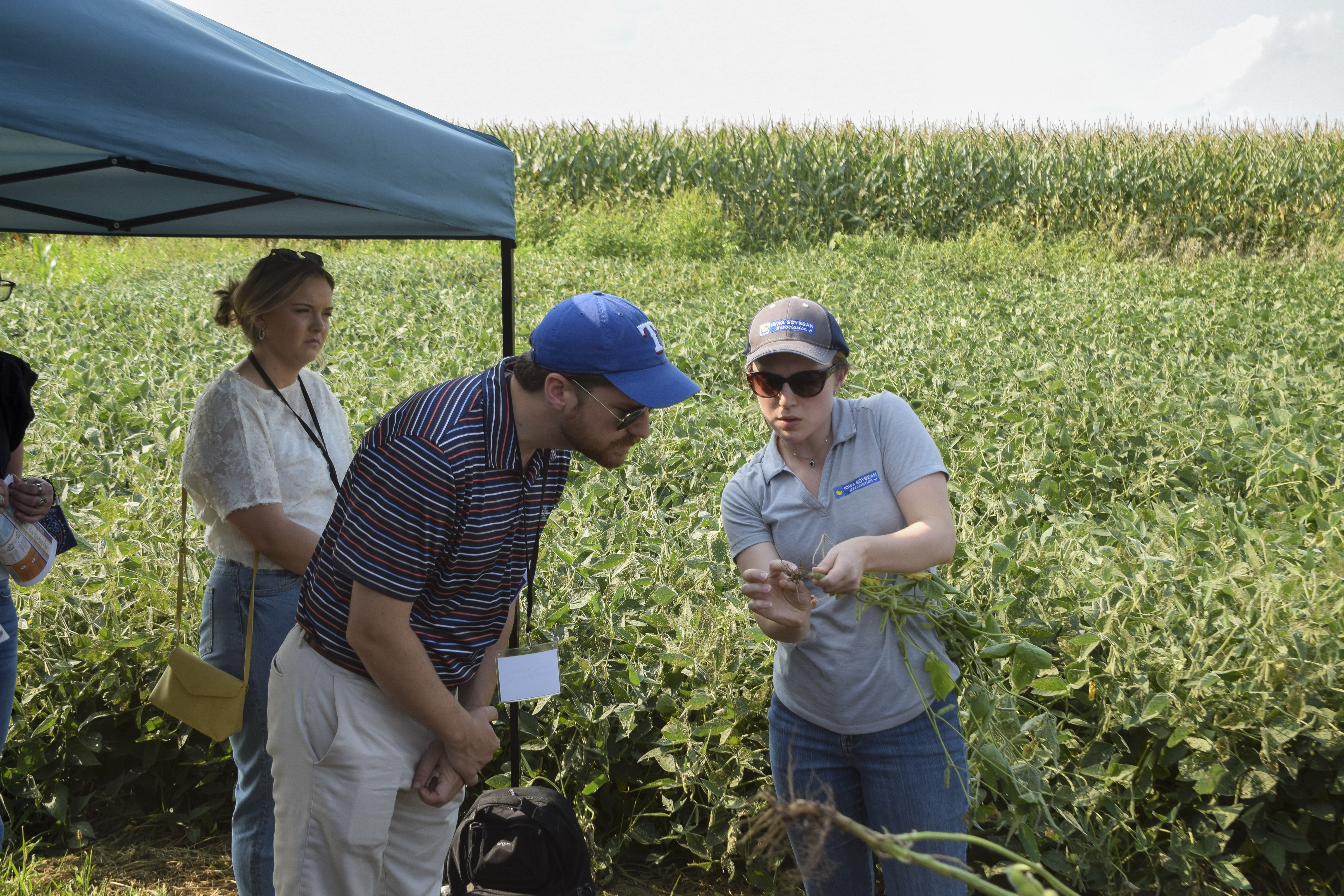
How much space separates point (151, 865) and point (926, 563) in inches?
107

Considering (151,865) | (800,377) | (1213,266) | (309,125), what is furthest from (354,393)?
(1213,266)

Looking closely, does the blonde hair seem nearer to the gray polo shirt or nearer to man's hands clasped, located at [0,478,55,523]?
man's hands clasped, located at [0,478,55,523]

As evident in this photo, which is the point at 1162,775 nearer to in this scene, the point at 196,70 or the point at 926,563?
the point at 926,563

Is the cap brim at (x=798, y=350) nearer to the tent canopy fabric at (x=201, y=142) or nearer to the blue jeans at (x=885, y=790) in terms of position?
the blue jeans at (x=885, y=790)

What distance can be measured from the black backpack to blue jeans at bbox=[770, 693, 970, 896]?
0.57 meters

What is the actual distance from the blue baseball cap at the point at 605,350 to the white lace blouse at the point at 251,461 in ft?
2.37

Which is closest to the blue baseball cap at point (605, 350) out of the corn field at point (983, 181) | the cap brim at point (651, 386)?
the cap brim at point (651, 386)

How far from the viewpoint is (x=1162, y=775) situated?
2537mm

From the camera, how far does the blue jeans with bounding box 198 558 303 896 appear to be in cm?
230

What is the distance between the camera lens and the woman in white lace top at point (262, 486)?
7.30ft

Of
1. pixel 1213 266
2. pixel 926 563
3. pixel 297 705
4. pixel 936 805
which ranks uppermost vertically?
pixel 1213 266

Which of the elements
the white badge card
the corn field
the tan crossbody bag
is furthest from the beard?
the corn field

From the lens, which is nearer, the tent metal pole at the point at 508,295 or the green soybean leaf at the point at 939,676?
the green soybean leaf at the point at 939,676

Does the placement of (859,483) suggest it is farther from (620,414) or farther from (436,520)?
(436,520)
